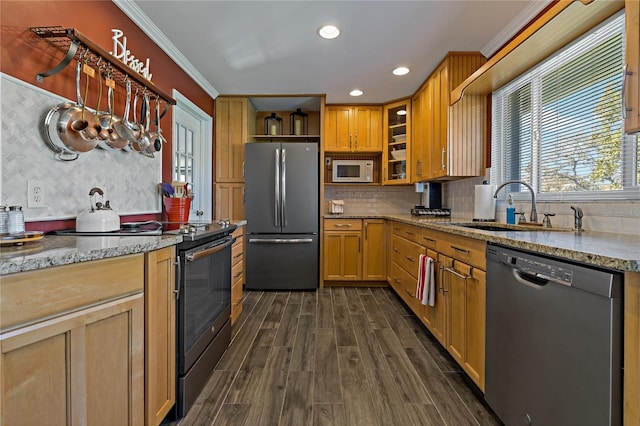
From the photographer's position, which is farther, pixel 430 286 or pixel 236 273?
pixel 236 273

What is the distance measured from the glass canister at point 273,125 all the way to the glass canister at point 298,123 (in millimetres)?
171

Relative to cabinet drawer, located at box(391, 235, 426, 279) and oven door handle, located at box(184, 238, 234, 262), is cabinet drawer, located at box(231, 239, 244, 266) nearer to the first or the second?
oven door handle, located at box(184, 238, 234, 262)

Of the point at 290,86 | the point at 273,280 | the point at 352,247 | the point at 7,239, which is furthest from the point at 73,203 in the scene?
the point at 352,247

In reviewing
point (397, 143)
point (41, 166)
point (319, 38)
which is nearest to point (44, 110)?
point (41, 166)

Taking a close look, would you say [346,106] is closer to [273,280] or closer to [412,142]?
[412,142]

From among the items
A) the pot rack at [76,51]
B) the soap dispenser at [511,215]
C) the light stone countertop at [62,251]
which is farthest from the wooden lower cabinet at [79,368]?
the soap dispenser at [511,215]

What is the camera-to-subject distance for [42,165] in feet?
4.84

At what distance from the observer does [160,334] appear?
135cm

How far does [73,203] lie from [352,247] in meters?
2.91

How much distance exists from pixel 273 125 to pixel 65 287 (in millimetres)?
3627

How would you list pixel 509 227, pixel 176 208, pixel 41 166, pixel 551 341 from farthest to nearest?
pixel 176 208 → pixel 509 227 → pixel 41 166 → pixel 551 341

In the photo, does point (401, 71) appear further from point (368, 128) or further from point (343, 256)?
point (343, 256)

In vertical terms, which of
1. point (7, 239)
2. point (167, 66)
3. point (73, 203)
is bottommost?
point (7, 239)

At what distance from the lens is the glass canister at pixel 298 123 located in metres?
4.25
